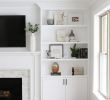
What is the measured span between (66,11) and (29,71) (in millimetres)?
1627

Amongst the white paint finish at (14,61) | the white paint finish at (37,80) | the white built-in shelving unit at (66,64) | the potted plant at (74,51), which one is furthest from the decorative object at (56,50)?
the white paint finish at (14,61)

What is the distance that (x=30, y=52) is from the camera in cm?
521

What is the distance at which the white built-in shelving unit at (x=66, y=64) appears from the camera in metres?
5.26

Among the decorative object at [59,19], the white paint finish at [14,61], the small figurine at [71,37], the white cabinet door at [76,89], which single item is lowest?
the white cabinet door at [76,89]

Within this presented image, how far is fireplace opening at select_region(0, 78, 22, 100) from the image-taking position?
539 cm

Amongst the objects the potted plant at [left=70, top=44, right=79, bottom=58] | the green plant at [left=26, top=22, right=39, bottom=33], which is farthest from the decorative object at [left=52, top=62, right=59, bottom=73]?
the green plant at [left=26, top=22, right=39, bottom=33]

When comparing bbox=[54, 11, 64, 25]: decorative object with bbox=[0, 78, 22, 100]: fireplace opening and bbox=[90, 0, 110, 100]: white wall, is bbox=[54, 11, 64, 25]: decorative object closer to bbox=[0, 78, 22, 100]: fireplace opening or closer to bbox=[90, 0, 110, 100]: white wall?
bbox=[90, 0, 110, 100]: white wall

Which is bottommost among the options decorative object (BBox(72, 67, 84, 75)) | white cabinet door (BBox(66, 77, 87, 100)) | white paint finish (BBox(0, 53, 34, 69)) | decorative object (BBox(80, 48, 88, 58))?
white cabinet door (BBox(66, 77, 87, 100))

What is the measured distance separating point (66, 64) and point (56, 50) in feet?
1.36

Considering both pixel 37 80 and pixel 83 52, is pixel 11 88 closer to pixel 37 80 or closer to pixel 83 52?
pixel 37 80

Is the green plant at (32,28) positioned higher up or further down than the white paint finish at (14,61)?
higher up

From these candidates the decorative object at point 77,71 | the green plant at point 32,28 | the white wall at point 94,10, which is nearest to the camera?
the white wall at point 94,10

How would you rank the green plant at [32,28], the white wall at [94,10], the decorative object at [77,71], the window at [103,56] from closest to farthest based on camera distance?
the white wall at [94,10]
the window at [103,56]
the green plant at [32,28]
the decorative object at [77,71]

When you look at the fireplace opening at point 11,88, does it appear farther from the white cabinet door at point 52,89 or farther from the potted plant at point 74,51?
the potted plant at point 74,51
